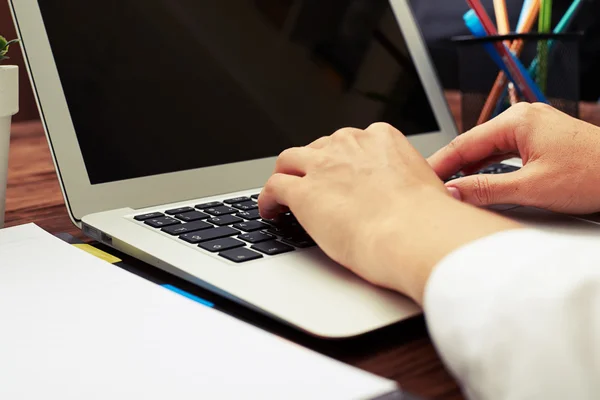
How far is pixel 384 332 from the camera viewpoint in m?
0.42

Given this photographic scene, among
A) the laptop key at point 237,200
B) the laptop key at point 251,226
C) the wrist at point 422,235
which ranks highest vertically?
the wrist at point 422,235

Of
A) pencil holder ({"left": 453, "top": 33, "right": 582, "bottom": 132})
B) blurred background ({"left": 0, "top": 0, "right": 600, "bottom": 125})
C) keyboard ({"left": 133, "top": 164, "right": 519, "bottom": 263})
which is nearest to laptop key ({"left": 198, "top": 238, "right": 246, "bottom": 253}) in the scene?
keyboard ({"left": 133, "top": 164, "right": 519, "bottom": 263})

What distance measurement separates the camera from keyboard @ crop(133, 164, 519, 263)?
51cm

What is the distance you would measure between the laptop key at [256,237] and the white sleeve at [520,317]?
8.1 inches

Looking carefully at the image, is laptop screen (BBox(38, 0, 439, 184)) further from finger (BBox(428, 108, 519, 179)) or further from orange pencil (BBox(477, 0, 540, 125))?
finger (BBox(428, 108, 519, 179))

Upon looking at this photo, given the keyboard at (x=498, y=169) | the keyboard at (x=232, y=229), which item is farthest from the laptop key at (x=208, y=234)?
the keyboard at (x=498, y=169)

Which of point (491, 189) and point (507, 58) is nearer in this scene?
point (491, 189)

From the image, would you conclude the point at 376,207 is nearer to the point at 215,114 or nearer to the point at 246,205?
the point at 246,205

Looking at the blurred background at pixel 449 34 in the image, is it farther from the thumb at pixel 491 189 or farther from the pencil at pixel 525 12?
the thumb at pixel 491 189

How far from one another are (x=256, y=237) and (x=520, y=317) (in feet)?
0.87

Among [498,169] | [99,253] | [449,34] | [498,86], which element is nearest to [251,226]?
[99,253]

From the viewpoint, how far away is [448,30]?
1470mm

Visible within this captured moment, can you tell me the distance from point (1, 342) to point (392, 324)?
0.22 meters

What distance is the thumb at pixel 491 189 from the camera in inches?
21.6
